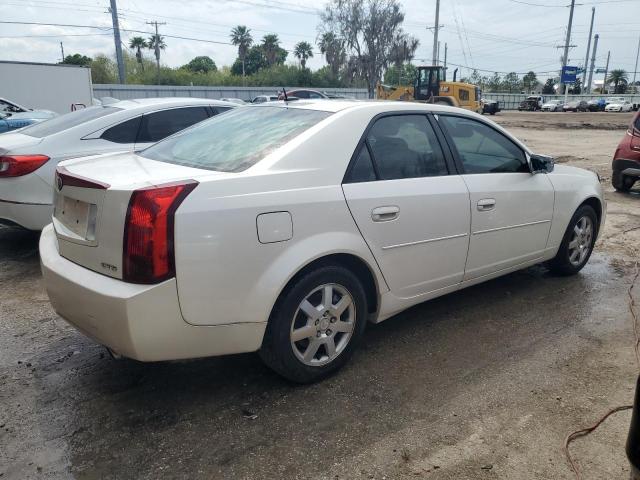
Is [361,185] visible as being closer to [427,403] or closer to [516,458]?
[427,403]

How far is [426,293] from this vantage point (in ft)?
11.8

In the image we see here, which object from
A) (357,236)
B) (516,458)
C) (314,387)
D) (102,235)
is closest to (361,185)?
(357,236)

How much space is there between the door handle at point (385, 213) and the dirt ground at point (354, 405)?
0.96m

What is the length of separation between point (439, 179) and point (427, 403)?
149 cm

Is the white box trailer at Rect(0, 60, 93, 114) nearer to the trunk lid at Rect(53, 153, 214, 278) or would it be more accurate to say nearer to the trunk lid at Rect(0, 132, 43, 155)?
the trunk lid at Rect(0, 132, 43, 155)

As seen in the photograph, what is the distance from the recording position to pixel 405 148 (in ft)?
11.5

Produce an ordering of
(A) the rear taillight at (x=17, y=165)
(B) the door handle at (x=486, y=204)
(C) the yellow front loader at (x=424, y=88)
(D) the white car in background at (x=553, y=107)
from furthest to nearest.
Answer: (D) the white car in background at (x=553, y=107)
(C) the yellow front loader at (x=424, y=88)
(A) the rear taillight at (x=17, y=165)
(B) the door handle at (x=486, y=204)

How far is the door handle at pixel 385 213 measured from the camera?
10.2 ft

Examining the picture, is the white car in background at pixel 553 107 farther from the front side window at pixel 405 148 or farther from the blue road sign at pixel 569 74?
the front side window at pixel 405 148

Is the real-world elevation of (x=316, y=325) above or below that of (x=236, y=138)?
below

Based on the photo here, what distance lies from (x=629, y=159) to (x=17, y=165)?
925 centimetres

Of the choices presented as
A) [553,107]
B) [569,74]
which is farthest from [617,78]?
[553,107]

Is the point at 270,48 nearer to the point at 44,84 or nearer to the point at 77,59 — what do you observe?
the point at 77,59

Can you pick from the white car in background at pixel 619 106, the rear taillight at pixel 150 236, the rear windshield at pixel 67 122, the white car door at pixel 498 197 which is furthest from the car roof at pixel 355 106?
the white car in background at pixel 619 106
